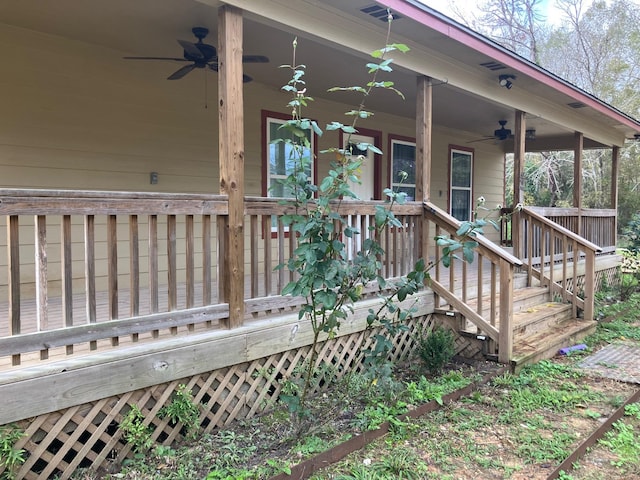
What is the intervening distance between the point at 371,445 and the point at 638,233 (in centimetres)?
812

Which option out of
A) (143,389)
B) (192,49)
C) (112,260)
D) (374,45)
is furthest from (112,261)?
(374,45)

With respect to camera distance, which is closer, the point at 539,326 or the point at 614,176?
the point at 539,326

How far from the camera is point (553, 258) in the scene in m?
6.43

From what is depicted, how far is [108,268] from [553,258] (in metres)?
5.62

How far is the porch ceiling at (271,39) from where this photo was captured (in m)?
3.87

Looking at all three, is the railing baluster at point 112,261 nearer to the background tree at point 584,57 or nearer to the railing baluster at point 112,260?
the railing baluster at point 112,260

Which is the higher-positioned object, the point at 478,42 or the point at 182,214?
the point at 478,42

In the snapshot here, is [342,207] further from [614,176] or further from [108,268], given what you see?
[614,176]

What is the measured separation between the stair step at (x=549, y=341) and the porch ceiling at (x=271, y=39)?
9.57ft

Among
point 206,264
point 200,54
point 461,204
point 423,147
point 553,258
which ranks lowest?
point 553,258

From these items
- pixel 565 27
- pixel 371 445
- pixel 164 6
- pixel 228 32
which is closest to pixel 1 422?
pixel 371 445

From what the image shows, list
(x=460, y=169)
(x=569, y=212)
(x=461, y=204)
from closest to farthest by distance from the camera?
(x=569, y=212) < (x=460, y=169) < (x=461, y=204)

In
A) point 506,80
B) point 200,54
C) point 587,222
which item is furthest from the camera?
point 587,222

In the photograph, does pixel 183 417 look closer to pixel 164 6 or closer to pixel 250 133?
pixel 164 6
